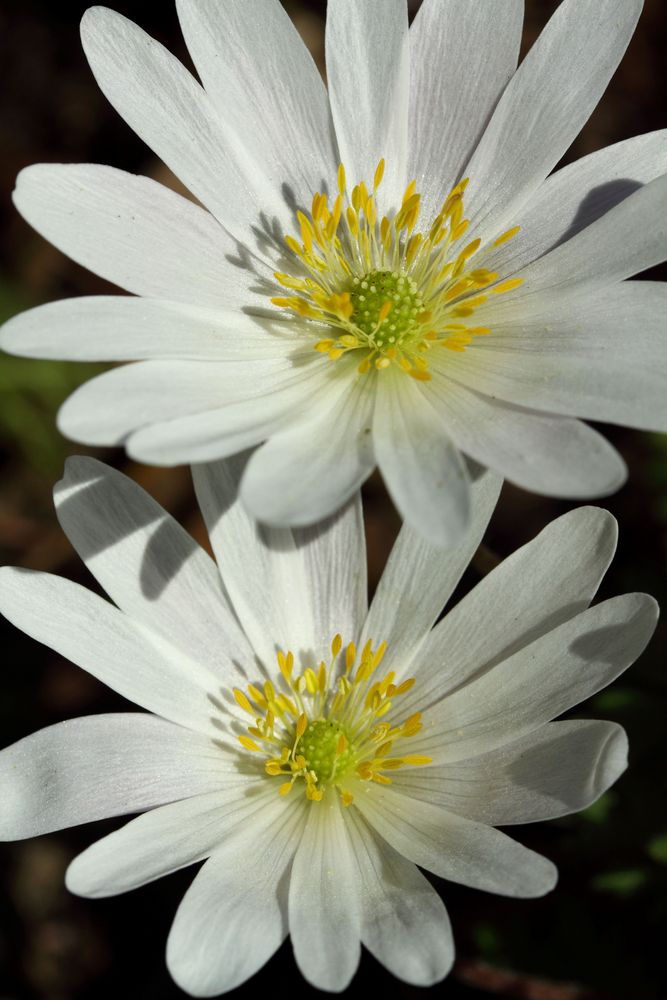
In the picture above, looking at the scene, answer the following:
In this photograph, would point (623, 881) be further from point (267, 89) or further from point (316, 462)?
point (267, 89)

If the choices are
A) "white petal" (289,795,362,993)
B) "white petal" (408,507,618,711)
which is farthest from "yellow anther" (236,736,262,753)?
"white petal" (408,507,618,711)

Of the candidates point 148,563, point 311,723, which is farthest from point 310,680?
point 148,563

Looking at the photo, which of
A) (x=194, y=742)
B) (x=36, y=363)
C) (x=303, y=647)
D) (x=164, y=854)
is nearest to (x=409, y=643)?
(x=303, y=647)

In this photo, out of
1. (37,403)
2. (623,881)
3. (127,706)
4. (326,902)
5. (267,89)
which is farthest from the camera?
(37,403)

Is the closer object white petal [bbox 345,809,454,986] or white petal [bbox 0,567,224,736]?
white petal [bbox 345,809,454,986]

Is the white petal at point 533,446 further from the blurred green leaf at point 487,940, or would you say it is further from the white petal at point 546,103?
the blurred green leaf at point 487,940

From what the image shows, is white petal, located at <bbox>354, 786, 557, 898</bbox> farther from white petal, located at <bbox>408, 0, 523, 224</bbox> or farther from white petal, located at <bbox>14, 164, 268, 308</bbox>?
white petal, located at <bbox>408, 0, 523, 224</bbox>
